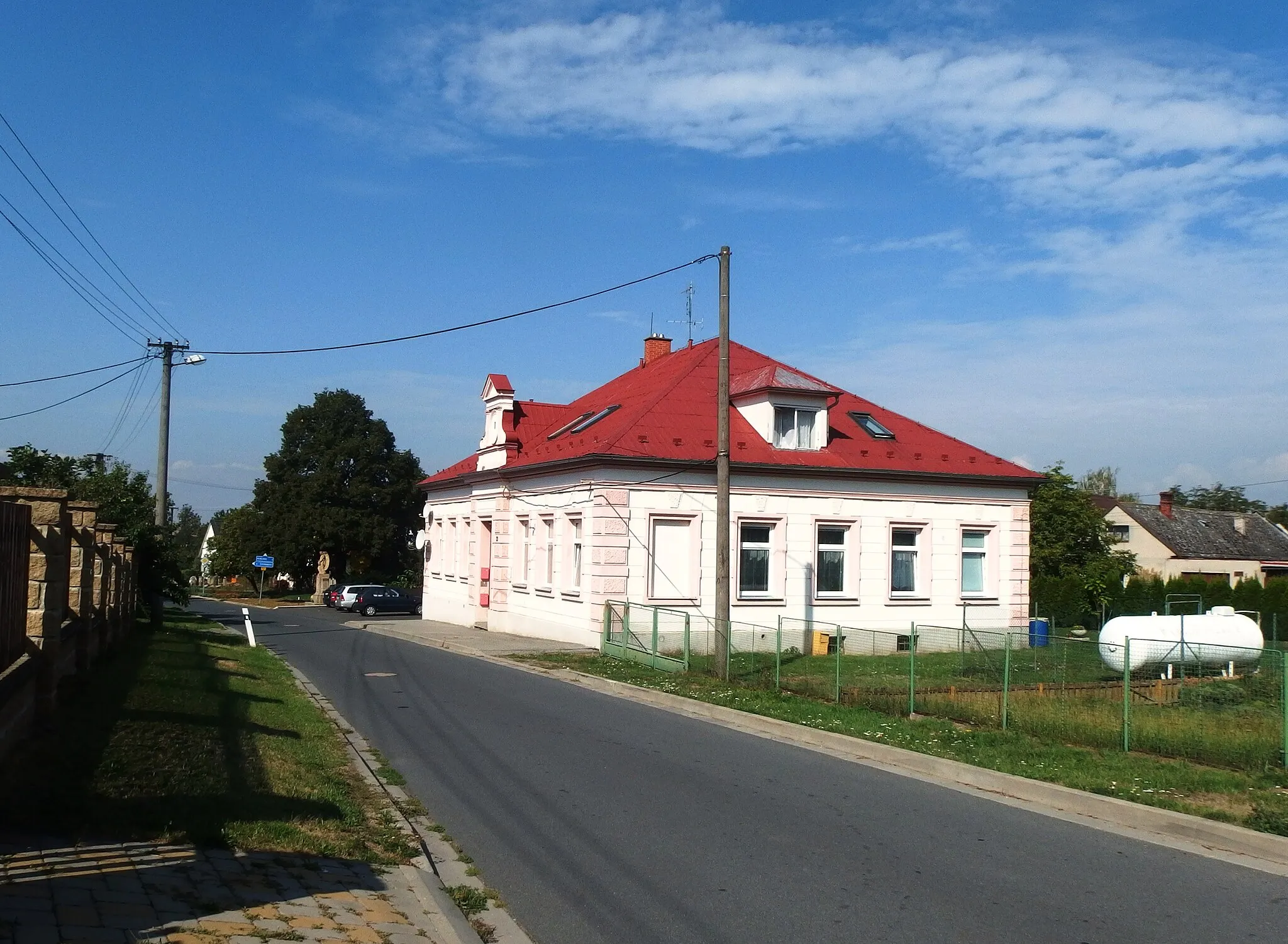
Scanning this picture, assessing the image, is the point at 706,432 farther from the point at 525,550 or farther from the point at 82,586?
the point at 82,586

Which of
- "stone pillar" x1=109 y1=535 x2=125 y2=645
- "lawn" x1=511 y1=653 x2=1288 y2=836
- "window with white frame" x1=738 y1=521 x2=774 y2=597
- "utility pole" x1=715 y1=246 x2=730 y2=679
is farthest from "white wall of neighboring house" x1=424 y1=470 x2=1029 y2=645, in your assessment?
"stone pillar" x1=109 y1=535 x2=125 y2=645

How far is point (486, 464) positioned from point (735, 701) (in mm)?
19626

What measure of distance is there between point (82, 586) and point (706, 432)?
17.5 m

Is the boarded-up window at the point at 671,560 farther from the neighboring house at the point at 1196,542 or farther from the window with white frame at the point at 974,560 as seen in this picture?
the neighboring house at the point at 1196,542

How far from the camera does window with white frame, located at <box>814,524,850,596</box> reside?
29312 millimetres

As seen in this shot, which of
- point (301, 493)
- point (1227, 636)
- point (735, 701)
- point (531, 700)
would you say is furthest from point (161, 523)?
point (301, 493)

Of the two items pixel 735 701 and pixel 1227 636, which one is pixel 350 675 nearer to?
pixel 735 701

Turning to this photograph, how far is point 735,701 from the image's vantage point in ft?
54.9

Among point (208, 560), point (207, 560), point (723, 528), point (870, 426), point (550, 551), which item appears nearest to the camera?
point (723, 528)

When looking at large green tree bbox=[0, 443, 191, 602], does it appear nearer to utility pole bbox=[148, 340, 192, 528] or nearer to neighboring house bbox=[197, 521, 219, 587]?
utility pole bbox=[148, 340, 192, 528]

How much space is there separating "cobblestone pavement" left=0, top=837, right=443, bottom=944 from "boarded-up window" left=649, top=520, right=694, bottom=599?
66.4ft

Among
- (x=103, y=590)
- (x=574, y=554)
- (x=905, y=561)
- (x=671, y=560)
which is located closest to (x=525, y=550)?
(x=574, y=554)

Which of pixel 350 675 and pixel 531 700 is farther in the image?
pixel 350 675

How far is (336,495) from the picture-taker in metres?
67.7
